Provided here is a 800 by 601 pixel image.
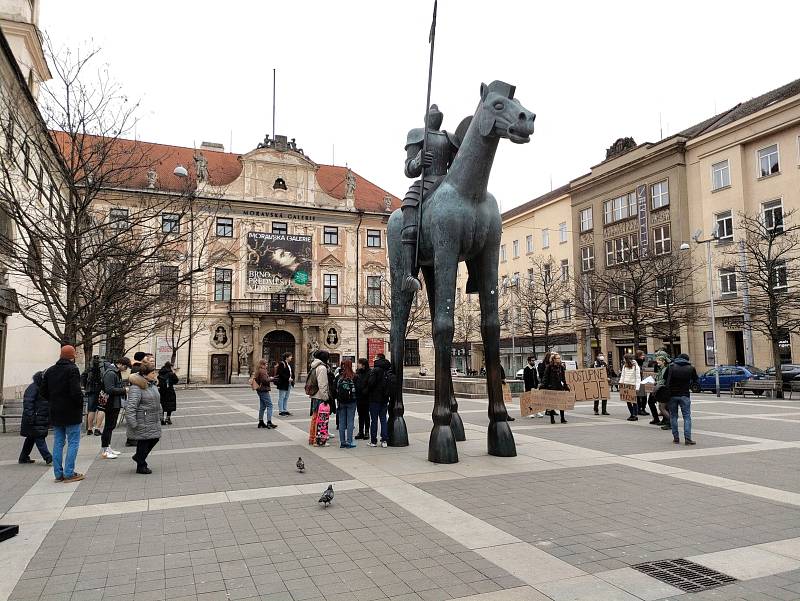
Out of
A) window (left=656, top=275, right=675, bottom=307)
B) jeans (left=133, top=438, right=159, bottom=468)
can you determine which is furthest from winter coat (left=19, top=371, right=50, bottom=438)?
window (left=656, top=275, right=675, bottom=307)

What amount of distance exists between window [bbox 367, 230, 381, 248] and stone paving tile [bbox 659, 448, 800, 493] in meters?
39.2

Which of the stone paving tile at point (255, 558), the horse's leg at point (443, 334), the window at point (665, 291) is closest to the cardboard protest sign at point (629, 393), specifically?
the horse's leg at point (443, 334)

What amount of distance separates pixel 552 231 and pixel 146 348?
1351 inches

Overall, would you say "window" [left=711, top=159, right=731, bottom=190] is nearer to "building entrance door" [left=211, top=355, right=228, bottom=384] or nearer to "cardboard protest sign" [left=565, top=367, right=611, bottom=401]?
"cardboard protest sign" [left=565, top=367, right=611, bottom=401]

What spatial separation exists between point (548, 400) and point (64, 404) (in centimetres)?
1006

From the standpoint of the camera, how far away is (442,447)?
8.42 meters

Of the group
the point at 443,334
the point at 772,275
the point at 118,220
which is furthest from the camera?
the point at 772,275

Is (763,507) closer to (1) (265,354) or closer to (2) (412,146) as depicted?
(2) (412,146)

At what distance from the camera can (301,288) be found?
4428 centimetres

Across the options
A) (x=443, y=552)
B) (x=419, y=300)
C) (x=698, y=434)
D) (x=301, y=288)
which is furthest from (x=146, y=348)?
(x=443, y=552)

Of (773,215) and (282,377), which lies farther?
(773,215)

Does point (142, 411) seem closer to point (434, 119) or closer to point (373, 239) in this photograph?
point (434, 119)

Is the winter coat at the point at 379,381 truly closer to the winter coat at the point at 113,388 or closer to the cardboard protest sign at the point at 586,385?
the winter coat at the point at 113,388

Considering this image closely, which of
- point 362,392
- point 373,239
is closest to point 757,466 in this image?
point 362,392
